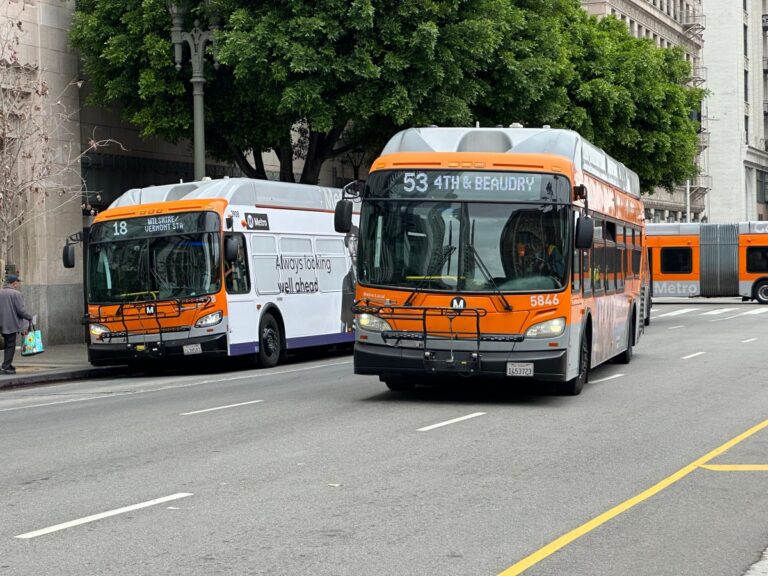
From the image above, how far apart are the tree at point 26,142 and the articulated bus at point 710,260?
100 ft

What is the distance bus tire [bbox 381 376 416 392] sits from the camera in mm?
16891

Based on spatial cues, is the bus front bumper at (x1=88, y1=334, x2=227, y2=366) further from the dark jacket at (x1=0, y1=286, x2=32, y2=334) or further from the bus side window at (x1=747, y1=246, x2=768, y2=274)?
the bus side window at (x1=747, y1=246, x2=768, y2=274)

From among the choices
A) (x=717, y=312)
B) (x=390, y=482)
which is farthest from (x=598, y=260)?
(x=717, y=312)

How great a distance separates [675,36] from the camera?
8500 centimetres

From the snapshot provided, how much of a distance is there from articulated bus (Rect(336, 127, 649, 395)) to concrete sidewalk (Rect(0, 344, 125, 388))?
9.10m

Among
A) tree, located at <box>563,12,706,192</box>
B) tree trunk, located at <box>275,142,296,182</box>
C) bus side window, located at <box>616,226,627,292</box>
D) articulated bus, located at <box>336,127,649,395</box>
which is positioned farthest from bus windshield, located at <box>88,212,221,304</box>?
tree, located at <box>563,12,706,192</box>

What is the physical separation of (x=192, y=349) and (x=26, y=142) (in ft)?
29.6

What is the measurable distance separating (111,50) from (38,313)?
640cm

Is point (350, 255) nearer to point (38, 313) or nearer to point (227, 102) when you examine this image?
point (227, 102)

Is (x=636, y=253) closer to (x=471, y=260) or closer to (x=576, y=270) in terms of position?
(x=576, y=270)

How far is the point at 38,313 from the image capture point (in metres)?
31.6

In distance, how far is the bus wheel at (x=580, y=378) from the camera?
16562 millimetres

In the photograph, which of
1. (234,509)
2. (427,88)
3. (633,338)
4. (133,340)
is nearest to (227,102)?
(427,88)

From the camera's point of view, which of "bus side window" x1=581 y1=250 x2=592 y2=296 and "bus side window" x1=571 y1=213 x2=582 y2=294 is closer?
"bus side window" x1=571 y1=213 x2=582 y2=294
